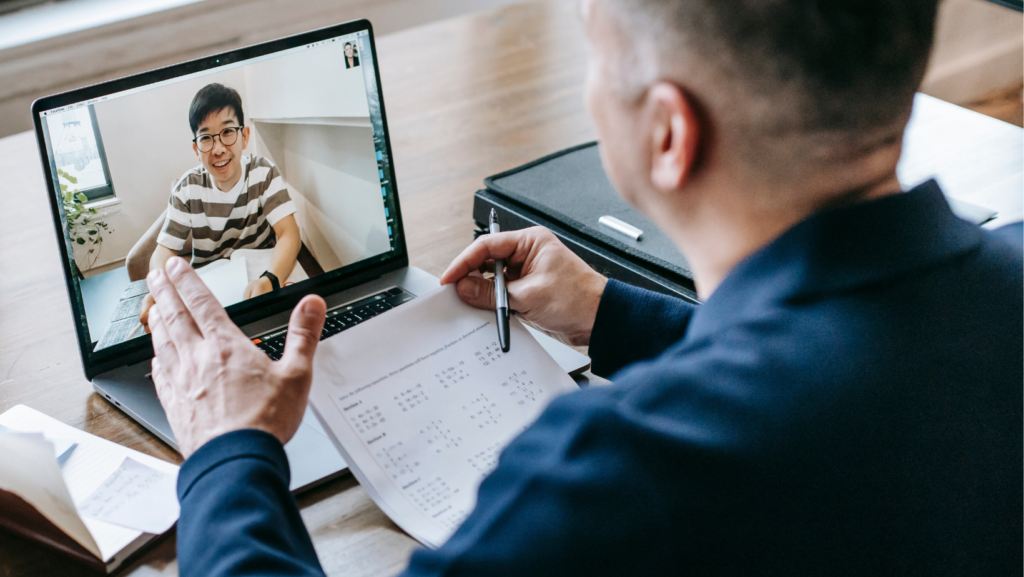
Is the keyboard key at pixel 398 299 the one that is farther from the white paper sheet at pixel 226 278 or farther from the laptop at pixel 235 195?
the white paper sheet at pixel 226 278

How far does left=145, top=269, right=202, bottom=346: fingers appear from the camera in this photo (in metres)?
0.75

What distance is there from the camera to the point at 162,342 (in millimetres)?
761

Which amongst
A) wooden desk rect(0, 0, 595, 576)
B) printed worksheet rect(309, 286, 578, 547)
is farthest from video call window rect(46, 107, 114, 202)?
printed worksheet rect(309, 286, 578, 547)

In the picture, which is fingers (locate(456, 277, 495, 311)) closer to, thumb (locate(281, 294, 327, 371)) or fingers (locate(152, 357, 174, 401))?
thumb (locate(281, 294, 327, 371))

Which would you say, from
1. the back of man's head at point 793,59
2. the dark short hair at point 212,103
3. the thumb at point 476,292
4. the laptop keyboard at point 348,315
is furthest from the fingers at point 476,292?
the back of man's head at point 793,59

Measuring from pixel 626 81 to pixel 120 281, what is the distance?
2.05ft

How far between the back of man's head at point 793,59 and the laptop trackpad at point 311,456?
48 centimetres

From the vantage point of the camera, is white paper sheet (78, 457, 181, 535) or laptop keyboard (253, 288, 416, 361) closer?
white paper sheet (78, 457, 181, 535)

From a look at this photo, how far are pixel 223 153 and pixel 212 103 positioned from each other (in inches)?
2.3

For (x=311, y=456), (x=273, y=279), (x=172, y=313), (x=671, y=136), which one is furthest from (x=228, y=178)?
(x=671, y=136)

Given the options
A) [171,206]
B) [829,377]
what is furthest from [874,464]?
[171,206]

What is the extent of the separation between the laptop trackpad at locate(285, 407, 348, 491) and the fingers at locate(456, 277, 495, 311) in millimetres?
200

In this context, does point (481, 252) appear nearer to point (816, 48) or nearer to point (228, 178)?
point (228, 178)

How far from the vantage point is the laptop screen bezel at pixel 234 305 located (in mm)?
883
